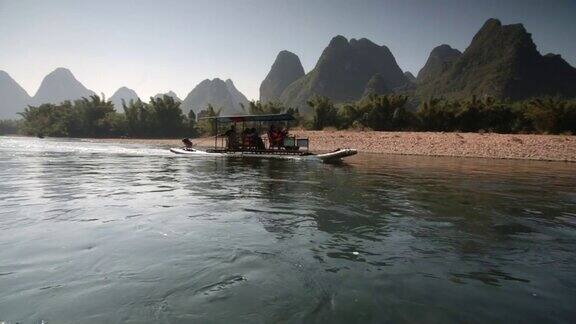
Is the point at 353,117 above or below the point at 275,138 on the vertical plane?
above

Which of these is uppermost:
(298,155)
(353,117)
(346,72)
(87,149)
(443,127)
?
(346,72)

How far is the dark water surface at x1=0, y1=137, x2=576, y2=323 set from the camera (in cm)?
412

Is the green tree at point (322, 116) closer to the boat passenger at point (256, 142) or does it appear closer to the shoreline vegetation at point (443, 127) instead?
the shoreline vegetation at point (443, 127)

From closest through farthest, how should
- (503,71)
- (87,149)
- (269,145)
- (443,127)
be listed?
(269,145)
(87,149)
(443,127)
(503,71)

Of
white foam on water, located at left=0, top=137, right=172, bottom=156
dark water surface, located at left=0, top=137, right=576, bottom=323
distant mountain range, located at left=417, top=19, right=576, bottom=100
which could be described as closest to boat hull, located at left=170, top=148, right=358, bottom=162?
white foam on water, located at left=0, top=137, right=172, bottom=156

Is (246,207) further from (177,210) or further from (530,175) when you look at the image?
(530,175)

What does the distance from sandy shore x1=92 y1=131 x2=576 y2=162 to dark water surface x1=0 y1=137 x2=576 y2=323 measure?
20.7 meters

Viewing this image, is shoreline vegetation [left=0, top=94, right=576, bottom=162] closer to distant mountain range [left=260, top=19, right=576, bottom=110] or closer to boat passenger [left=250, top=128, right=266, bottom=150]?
boat passenger [left=250, top=128, right=266, bottom=150]

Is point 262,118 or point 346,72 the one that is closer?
point 262,118

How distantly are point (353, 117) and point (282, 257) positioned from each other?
47635 mm

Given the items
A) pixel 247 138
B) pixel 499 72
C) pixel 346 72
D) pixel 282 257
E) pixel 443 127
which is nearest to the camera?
pixel 282 257

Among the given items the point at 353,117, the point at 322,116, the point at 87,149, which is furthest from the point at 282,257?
the point at 322,116

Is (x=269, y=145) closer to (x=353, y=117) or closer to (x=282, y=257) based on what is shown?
(x=282, y=257)

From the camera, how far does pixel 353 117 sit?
5194 centimetres
